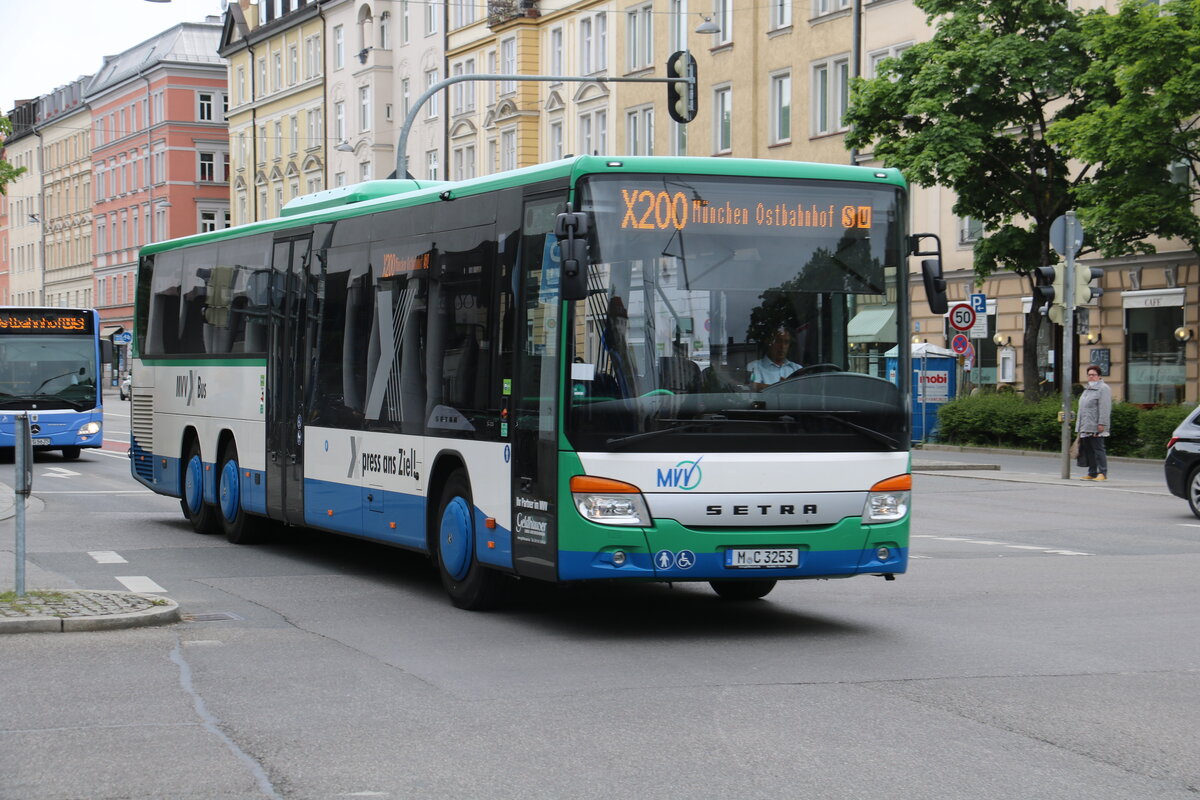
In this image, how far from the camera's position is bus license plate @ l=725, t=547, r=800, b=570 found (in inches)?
420

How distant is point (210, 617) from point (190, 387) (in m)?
7.27

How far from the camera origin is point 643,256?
10562 mm

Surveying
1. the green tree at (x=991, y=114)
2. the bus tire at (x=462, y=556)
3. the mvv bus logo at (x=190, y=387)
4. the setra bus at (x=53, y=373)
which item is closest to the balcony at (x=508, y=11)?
the green tree at (x=991, y=114)

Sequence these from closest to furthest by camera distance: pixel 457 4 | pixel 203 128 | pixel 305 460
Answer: pixel 305 460, pixel 457 4, pixel 203 128

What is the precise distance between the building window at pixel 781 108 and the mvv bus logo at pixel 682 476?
42.8 metres

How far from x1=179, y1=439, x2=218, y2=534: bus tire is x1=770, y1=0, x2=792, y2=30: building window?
120 ft

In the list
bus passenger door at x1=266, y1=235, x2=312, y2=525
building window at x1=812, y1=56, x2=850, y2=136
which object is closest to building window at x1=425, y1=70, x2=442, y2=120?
building window at x1=812, y1=56, x2=850, y2=136

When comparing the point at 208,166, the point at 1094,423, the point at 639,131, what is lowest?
the point at 1094,423

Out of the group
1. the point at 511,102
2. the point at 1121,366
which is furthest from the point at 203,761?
the point at 511,102

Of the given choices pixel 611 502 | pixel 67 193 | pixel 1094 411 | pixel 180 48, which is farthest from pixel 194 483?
pixel 67 193

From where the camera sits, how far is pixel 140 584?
1359cm

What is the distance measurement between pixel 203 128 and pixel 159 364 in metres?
85.7

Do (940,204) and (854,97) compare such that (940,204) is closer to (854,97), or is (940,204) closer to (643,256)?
(854,97)

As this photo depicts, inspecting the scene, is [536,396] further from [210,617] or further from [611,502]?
[210,617]
